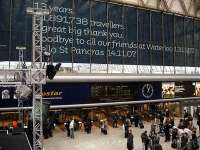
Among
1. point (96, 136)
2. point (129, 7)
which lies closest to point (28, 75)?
point (96, 136)

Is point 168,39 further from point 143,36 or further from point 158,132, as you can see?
point 158,132

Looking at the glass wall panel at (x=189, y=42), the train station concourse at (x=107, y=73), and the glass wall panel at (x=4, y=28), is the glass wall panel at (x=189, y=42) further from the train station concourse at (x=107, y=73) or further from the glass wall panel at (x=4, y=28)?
the glass wall panel at (x=4, y=28)

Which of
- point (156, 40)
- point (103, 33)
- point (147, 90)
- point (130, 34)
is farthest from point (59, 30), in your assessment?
point (156, 40)

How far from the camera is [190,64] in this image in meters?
33.1

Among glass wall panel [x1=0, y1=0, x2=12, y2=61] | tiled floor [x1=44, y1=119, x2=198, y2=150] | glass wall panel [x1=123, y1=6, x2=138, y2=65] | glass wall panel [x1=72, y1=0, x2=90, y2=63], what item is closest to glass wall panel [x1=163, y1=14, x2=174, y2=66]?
glass wall panel [x1=123, y1=6, x2=138, y2=65]

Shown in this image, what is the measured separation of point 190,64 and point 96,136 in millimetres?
15052

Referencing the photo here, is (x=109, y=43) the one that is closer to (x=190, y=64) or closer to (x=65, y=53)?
(x=65, y=53)

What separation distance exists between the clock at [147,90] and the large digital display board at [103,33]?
2.09 metres

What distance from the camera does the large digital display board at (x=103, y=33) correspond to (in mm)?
22953

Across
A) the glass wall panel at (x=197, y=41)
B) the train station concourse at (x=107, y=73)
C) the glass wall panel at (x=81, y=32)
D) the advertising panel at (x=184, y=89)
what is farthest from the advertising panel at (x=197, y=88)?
the glass wall panel at (x=81, y=32)

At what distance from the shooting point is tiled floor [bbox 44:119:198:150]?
18.7m

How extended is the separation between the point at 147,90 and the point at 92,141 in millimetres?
9580

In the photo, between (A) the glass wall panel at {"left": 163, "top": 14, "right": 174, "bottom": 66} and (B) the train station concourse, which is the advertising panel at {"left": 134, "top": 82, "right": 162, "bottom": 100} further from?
(A) the glass wall panel at {"left": 163, "top": 14, "right": 174, "bottom": 66}

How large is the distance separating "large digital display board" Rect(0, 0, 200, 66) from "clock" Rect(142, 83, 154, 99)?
209cm
